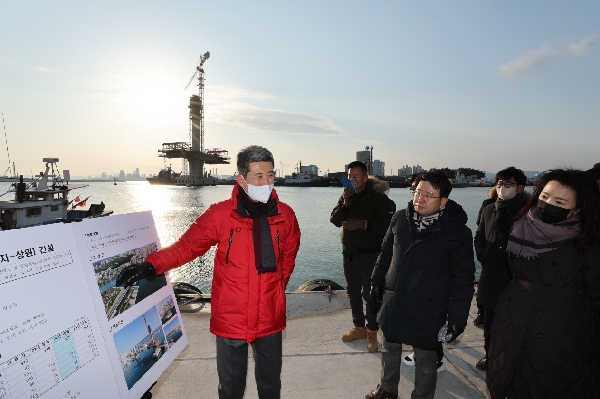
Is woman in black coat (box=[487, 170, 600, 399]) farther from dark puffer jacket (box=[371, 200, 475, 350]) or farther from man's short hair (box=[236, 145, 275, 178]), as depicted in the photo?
man's short hair (box=[236, 145, 275, 178])

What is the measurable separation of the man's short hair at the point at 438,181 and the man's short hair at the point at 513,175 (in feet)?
5.28

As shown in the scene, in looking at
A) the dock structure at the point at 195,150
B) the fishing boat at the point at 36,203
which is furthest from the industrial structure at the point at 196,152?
the fishing boat at the point at 36,203

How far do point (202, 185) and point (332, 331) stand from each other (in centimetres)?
13261

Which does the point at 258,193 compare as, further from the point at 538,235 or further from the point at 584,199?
the point at 584,199

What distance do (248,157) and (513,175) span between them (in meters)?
3.20

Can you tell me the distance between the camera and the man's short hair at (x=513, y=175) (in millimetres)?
3828

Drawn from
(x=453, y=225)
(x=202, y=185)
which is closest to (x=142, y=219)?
(x=453, y=225)

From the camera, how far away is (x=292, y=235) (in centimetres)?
265

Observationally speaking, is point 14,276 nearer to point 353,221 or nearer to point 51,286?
point 51,286

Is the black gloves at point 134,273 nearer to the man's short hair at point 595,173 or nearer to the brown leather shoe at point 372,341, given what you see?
the brown leather shoe at point 372,341

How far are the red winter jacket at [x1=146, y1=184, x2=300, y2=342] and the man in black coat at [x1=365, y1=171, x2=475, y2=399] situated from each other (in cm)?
104

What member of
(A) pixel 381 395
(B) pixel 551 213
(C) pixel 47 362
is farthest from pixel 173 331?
(B) pixel 551 213

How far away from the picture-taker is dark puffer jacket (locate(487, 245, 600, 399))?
221cm

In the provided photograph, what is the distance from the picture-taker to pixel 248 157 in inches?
95.7
